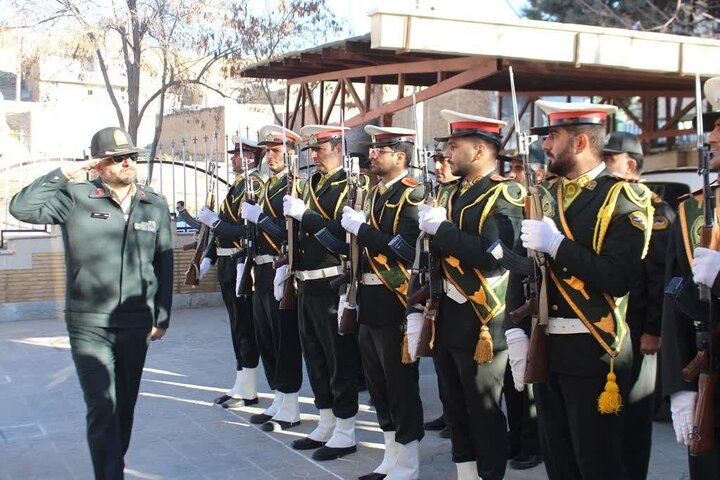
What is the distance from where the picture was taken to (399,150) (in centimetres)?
534

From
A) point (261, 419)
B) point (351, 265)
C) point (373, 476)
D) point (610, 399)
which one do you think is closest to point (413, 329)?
point (351, 265)

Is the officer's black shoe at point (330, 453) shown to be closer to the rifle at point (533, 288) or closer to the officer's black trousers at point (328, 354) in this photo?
the officer's black trousers at point (328, 354)

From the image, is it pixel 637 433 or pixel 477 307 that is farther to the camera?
pixel 477 307

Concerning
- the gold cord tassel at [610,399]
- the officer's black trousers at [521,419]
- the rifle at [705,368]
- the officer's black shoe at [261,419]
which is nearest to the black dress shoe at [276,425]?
the officer's black shoe at [261,419]

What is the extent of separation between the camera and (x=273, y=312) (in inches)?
259

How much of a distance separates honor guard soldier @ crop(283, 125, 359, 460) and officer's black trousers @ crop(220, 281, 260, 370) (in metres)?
1.19

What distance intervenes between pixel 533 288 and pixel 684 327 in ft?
2.40

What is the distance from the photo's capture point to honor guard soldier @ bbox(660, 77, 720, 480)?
3.06m

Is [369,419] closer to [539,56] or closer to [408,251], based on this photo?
[408,251]

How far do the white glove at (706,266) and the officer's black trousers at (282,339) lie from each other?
3.89 metres

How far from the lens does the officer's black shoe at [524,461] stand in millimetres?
5398

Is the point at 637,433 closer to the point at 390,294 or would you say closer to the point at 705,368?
the point at 705,368

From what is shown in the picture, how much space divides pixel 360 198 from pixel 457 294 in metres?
1.27

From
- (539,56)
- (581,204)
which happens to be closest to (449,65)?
(539,56)
